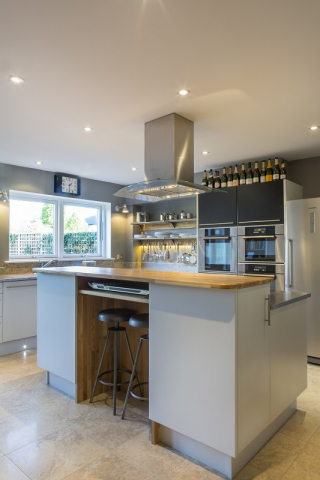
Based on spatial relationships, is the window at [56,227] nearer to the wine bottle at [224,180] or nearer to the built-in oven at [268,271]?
the wine bottle at [224,180]

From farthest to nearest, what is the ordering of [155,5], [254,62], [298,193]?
[298,193] → [254,62] → [155,5]

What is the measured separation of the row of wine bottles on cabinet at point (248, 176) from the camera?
411 centimetres

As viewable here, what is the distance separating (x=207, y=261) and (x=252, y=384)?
9.21 ft

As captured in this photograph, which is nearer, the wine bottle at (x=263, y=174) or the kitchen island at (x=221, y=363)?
the kitchen island at (x=221, y=363)

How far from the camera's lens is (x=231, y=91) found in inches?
98.8

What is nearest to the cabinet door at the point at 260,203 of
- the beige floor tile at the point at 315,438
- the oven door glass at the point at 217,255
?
the oven door glass at the point at 217,255

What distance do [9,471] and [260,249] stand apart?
3398 millimetres

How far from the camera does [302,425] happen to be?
235 centimetres

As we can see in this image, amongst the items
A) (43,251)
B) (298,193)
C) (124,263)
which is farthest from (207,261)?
(43,251)

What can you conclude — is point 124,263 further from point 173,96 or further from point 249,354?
point 249,354

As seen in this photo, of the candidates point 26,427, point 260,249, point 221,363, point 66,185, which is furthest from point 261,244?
point 66,185

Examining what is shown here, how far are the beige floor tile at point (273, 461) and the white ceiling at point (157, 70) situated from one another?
253cm

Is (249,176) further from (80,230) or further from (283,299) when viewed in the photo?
(80,230)

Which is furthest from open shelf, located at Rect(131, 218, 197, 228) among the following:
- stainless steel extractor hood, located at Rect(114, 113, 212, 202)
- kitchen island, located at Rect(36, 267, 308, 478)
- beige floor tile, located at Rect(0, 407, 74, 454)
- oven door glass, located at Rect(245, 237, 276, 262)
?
beige floor tile, located at Rect(0, 407, 74, 454)
